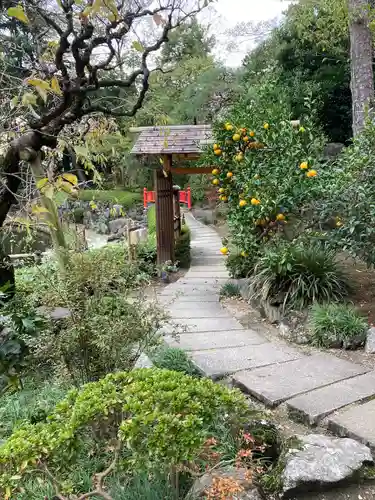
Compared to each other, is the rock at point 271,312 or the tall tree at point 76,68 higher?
the tall tree at point 76,68

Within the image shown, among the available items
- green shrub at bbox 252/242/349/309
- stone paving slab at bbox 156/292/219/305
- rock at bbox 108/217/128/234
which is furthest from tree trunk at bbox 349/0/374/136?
rock at bbox 108/217/128/234

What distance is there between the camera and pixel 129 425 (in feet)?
5.17

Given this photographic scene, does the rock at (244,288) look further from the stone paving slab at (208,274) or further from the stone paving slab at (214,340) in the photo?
the stone paving slab at (208,274)

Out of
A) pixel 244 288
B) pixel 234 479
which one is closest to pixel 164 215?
pixel 244 288

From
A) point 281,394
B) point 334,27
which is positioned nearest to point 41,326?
point 281,394

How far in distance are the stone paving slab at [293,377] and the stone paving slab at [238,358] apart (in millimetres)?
116

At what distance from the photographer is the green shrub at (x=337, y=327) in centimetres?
396

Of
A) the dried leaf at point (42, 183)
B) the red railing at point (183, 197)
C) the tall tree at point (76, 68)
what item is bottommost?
the red railing at point (183, 197)

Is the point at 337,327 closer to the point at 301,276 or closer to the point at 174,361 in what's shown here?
the point at 301,276

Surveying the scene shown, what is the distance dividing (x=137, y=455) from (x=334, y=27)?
29.5ft

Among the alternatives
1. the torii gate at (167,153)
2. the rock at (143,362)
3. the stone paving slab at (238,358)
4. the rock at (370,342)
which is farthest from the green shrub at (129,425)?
the torii gate at (167,153)

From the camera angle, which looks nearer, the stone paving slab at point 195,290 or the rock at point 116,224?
the stone paving slab at point 195,290

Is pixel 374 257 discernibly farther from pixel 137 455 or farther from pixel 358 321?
pixel 137 455

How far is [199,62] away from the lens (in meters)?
15.8
